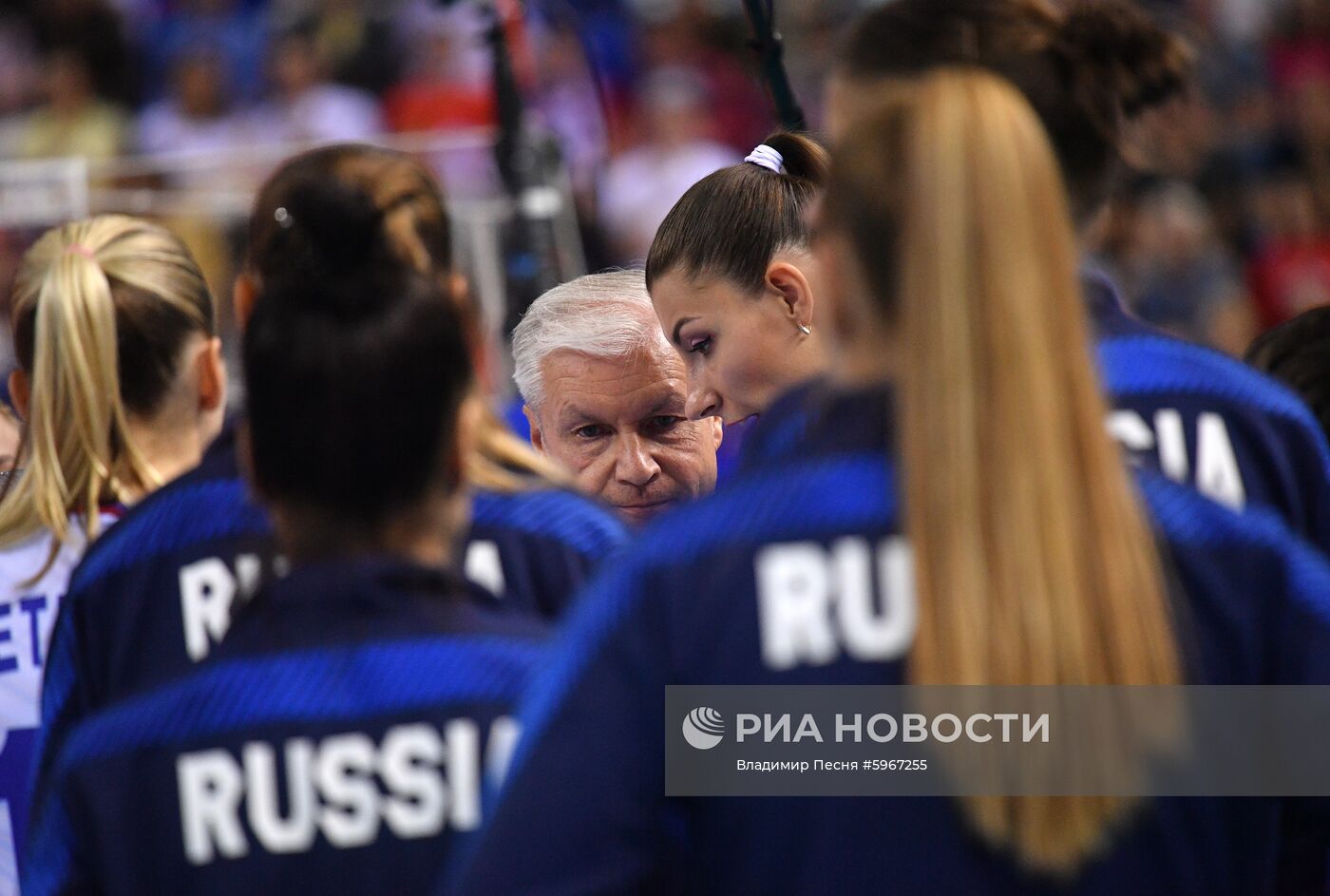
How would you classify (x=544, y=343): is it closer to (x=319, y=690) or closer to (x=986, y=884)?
(x=319, y=690)

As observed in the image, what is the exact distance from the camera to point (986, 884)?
4.46 ft

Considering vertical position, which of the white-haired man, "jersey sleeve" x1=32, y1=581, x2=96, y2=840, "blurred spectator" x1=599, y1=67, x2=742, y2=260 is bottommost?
"jersey sleeve" x1=32, y1=581, x2=96, y2=840

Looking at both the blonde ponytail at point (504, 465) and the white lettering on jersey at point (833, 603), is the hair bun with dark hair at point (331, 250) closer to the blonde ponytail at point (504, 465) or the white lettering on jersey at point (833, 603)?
the blonde ponytail at point (504, 465)

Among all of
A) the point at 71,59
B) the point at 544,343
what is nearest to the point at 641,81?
the point at 71,59

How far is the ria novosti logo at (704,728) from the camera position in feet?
4.57

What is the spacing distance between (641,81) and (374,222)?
24.6ft

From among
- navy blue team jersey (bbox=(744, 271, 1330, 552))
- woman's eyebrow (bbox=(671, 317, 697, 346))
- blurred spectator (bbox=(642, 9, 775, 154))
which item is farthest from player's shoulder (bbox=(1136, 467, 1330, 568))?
blurred spectator (bbox=(642, 9, 775, 154))

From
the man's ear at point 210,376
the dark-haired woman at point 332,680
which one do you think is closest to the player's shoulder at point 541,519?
the dark-haired woman at point 332,680

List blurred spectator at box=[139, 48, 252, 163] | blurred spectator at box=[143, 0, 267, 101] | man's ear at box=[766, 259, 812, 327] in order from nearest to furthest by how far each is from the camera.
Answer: man's ear at box=[766, 259, 812, 327] < blurred spectator at box=[139, 48, 252, 163] < blurred spectator at box=[143, 0, 267, 101]

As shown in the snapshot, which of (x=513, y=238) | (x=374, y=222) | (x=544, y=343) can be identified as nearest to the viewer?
(x=374, y=222)

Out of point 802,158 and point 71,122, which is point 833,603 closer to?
point 802,158

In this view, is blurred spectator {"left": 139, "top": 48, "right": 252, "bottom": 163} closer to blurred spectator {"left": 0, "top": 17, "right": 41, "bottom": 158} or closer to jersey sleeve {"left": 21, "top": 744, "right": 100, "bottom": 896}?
blurred spectator {"left": 0, "top": 17, "right": 41, "bottom": 158}

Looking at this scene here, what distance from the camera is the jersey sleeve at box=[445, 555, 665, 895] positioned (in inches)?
52.7

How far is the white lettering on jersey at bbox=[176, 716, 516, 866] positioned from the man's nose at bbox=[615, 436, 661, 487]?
1.46m
